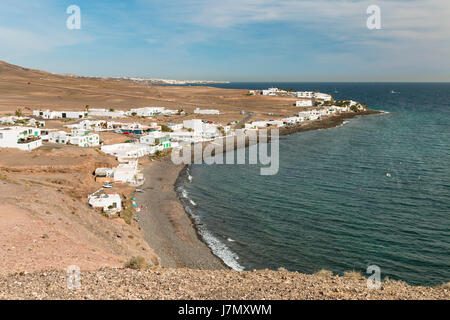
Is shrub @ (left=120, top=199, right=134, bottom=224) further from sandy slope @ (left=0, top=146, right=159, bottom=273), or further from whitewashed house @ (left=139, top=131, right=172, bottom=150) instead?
whitewashed house @ (left=139, top=131, right=172, bottom=150)

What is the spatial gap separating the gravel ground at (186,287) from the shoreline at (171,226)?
7151mm

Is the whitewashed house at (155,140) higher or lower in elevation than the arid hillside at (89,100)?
lower

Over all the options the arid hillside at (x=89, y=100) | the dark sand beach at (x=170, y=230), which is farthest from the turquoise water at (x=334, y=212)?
the arid hillside at (x=89, y=100)

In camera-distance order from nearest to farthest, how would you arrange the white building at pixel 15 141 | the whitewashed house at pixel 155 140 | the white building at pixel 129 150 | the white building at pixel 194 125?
the white building at pixel 15 141
the white building at pixel 129 150
the whitewashed house at pixel 155 140
the white building at pixel 194 125

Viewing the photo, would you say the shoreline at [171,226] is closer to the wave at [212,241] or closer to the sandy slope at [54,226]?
the wave at [212,241]

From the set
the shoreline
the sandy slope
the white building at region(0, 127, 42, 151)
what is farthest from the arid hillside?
the shoreline

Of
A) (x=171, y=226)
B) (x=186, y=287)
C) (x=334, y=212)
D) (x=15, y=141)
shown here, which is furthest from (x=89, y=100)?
(x=186, y=287)

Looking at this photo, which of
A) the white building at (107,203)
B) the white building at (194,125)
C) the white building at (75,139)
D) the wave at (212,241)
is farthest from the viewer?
the white building at (194,125)

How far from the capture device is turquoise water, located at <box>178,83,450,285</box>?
20.8 m

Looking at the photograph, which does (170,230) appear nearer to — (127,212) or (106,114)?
(127,212)

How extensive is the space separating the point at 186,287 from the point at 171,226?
14.1 meters

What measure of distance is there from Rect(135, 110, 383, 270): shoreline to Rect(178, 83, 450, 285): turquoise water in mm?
768

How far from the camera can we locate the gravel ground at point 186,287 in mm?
10250
